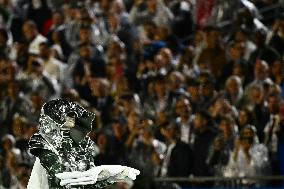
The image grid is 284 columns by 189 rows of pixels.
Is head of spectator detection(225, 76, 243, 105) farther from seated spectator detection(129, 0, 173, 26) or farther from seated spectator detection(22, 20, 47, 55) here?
seated spectator detection(22, 20, 47, 55)

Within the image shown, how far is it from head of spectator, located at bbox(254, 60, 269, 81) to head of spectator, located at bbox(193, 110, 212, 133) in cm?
74

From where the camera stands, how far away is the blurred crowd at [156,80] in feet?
30.1

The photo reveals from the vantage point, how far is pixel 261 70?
9.48 metres

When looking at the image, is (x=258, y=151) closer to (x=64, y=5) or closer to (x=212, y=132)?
(x=212, y=132)

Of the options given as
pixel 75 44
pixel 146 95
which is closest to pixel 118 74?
pixel 146 95

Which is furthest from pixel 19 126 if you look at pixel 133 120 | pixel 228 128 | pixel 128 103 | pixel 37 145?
pixel 37 145

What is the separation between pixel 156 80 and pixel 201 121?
1226 millimetres

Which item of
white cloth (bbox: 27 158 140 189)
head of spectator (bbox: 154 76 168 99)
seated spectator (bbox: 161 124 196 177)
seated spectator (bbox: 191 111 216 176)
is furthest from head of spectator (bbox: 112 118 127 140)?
white cloth (bbox: 27 158 140 189)

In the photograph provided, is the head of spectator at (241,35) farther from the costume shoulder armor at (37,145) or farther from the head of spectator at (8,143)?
the costume shoulder armor at (37,145)

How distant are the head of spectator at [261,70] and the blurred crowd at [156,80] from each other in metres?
0.01

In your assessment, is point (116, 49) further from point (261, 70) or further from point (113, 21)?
point (261, 70)

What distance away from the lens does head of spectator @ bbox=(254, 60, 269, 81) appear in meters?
9.48

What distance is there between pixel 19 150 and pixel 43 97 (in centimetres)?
101

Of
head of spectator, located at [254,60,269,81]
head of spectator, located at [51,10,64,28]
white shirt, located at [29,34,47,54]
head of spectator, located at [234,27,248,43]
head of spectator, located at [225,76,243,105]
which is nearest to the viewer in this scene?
head of spectator, located at [254,60,269,81]
